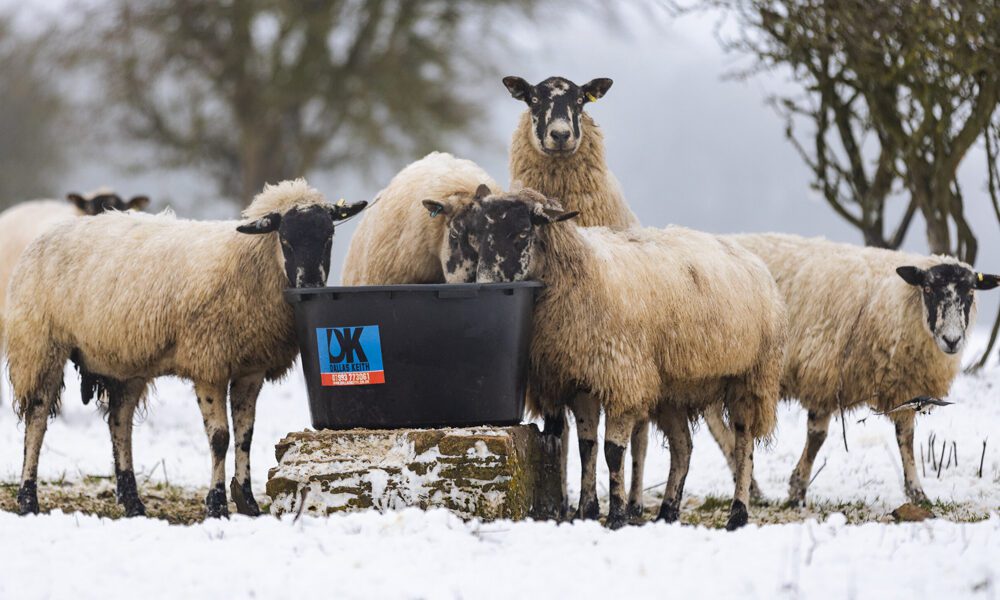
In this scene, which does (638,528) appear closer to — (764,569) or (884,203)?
(764,569)

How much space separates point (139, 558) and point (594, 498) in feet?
10.0

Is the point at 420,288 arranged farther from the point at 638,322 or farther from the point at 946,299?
the point at 946,299

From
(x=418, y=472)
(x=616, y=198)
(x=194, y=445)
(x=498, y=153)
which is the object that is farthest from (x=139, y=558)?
(x=498, y=153)

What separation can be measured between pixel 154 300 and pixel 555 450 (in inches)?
109

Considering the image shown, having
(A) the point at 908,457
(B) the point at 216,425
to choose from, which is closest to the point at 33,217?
(B) the point at 216,425

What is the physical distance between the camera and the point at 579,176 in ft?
29.0

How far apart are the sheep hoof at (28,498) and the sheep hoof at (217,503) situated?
1299 mm

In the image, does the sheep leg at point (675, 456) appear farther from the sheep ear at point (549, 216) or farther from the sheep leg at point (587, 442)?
the sheep ear at point (549, 216)

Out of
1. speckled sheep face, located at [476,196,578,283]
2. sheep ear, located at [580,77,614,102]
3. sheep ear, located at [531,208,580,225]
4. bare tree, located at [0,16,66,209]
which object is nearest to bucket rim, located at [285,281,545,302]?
speckled sheep face, located at [476,196,578,283]

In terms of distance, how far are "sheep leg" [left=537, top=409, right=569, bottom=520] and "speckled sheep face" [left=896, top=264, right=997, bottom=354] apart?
10.0ft

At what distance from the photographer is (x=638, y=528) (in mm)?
5793

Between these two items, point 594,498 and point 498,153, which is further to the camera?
point 498,153

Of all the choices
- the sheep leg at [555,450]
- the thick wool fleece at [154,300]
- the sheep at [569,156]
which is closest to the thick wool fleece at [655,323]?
the sheep leg at [555,450]

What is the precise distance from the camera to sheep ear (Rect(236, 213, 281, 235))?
300 inches
